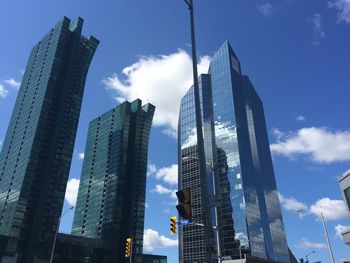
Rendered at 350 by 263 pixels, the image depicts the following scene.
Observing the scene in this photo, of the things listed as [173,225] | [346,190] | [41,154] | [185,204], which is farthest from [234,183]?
[185,204]

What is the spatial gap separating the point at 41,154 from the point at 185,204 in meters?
168

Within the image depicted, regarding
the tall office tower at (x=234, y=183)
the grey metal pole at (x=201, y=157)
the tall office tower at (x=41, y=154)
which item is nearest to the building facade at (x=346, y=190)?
the grey metal pole at (x=201, y=157)

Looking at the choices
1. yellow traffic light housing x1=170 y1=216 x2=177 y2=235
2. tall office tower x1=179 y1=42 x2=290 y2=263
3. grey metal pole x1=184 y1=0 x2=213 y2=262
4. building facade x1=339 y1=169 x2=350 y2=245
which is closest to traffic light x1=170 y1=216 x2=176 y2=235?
yellow traffic light housing x1=170 y1=216 x2=177 y2=235

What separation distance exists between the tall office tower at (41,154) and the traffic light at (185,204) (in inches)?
5776

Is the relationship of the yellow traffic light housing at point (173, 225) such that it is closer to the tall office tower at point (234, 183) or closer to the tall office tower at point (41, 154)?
the tall office tower at point (234, 183)

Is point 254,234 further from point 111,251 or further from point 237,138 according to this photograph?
point 111,251

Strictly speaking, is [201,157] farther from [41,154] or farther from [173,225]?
[41,154]

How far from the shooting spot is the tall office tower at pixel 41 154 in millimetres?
154250

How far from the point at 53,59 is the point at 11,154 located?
53486mm

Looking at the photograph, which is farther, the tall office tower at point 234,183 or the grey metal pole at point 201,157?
the tall office tower at point 234,183

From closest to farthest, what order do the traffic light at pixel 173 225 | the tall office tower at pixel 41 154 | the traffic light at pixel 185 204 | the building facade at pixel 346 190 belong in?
the traffic light at pixel 185 204 < the traffic light at pixel 173 225 < the building facade at pixel 346 190 < the tall office tower at pixel 41 154

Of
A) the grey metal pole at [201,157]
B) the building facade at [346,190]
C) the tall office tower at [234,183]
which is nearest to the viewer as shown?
the grey metal pole at [201,157]

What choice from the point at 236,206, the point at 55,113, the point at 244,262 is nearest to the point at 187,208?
the point at 244,262

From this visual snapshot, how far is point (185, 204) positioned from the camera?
47.2 ft
